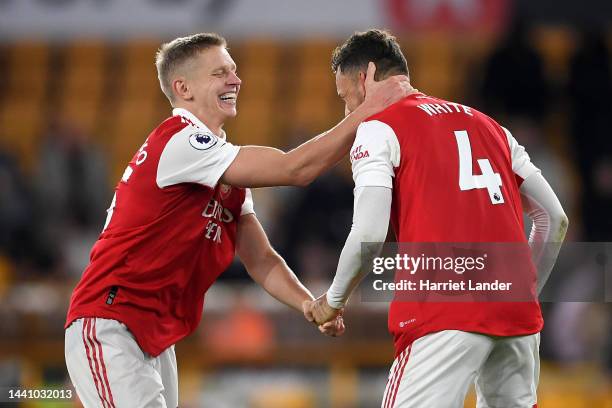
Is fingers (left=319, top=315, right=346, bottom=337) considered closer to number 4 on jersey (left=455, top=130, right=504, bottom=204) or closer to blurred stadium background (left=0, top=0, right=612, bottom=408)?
number 4 on jersey (left=455, top=130, right=504, bottom=204)

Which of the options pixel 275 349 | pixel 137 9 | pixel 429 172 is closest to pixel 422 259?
pixel 429 172

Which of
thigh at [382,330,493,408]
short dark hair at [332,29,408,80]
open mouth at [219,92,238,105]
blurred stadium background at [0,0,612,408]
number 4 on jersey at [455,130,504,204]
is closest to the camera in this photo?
thigh at [382,330,493,408]

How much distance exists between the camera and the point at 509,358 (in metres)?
4.14

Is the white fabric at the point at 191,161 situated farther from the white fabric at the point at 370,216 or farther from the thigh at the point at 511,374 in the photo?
the thigh at the point at 511,374

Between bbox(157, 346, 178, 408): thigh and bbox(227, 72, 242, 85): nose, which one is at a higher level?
bbox(227, 72, 242, 85): nose

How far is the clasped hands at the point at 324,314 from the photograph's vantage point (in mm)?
4586

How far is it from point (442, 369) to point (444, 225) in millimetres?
545

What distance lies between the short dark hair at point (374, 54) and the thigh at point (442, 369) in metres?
1.15

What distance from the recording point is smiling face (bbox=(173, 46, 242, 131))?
4.77m

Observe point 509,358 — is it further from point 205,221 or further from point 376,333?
point 376,333

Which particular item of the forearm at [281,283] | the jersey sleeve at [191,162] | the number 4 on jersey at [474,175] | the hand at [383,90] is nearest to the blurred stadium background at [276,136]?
the forearm at [281,283]

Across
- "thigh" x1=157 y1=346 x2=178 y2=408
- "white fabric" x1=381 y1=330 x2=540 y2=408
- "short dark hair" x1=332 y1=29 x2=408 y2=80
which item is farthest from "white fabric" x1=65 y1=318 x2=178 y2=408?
"short dark hair" x1=332 y1=29 x2=408 y2=80

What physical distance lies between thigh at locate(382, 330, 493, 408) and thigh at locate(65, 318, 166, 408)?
3.45 ft

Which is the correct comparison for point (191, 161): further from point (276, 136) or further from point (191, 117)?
point (276, 136)
